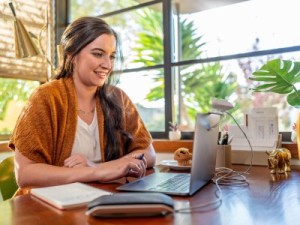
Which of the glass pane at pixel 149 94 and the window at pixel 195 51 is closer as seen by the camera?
the window at pixel 195 51

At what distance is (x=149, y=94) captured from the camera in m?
2.29

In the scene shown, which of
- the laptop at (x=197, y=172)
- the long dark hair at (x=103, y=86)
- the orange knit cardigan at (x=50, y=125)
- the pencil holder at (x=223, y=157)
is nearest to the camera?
the laptop at (x=197, y=172)

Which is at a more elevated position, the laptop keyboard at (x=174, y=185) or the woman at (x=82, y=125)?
the woman at (x=82, y=125)

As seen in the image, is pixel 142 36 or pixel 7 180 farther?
pixel 142 36

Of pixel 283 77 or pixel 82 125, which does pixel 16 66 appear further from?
pixel 283 77

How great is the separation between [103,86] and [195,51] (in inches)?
32.6

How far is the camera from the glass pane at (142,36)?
7.45 feet

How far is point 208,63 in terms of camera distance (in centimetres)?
203

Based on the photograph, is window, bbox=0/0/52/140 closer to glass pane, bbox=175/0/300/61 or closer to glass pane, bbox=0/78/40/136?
glass pane, bbox=0/78/40/136

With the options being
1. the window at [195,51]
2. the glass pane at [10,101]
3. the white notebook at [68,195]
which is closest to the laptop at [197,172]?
the white notebook at [68,195]

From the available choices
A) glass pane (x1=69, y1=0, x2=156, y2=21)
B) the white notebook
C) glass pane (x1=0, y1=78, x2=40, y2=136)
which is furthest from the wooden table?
glass pane (x1=69, y1=0, x2=156, y2=21)

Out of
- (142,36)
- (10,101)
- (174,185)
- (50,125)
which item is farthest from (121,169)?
(10,101)

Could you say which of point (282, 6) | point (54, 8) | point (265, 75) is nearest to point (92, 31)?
point (265, 75)

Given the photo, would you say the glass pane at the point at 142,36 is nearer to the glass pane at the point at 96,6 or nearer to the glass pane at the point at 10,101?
the glass pane at the point at 96,6
